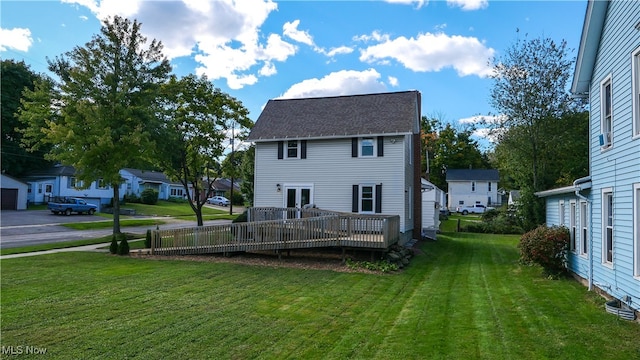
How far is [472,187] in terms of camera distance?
185 ft

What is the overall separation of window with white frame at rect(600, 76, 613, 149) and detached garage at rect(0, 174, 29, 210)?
4593 centimetres

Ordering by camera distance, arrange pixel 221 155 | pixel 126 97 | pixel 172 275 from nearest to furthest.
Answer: pixel 172 275 → pixel 126 97 → pixel 221 155

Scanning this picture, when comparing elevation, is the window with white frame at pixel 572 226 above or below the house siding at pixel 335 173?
below

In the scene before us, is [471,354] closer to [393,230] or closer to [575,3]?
[393,230]

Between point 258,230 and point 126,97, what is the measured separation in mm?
12059

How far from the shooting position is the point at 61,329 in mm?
6328

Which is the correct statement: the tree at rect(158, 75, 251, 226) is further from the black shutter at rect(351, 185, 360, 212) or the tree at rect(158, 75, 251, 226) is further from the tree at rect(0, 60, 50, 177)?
the tree at rect(0, 60, 50, 177)

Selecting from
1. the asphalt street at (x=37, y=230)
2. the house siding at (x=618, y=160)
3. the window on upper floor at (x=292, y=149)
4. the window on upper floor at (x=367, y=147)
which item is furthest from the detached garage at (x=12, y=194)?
the house siding at (x=618, y=160)

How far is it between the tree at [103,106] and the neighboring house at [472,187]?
44.7 m

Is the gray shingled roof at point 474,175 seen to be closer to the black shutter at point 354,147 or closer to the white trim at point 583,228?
the black shutter at point 354,147

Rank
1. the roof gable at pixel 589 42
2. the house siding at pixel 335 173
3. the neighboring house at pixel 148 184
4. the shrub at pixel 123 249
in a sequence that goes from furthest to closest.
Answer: the neighboring house at pixel 148 184, the house siding at pixel 335 173, the shrub at pixel 123 249, the roof gable at pixel 589 42

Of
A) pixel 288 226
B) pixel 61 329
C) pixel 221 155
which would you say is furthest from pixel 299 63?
pixel 61 329

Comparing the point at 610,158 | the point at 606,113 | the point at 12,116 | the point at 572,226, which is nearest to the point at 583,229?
the point at 572,226

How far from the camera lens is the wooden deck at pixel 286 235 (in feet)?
45.2
